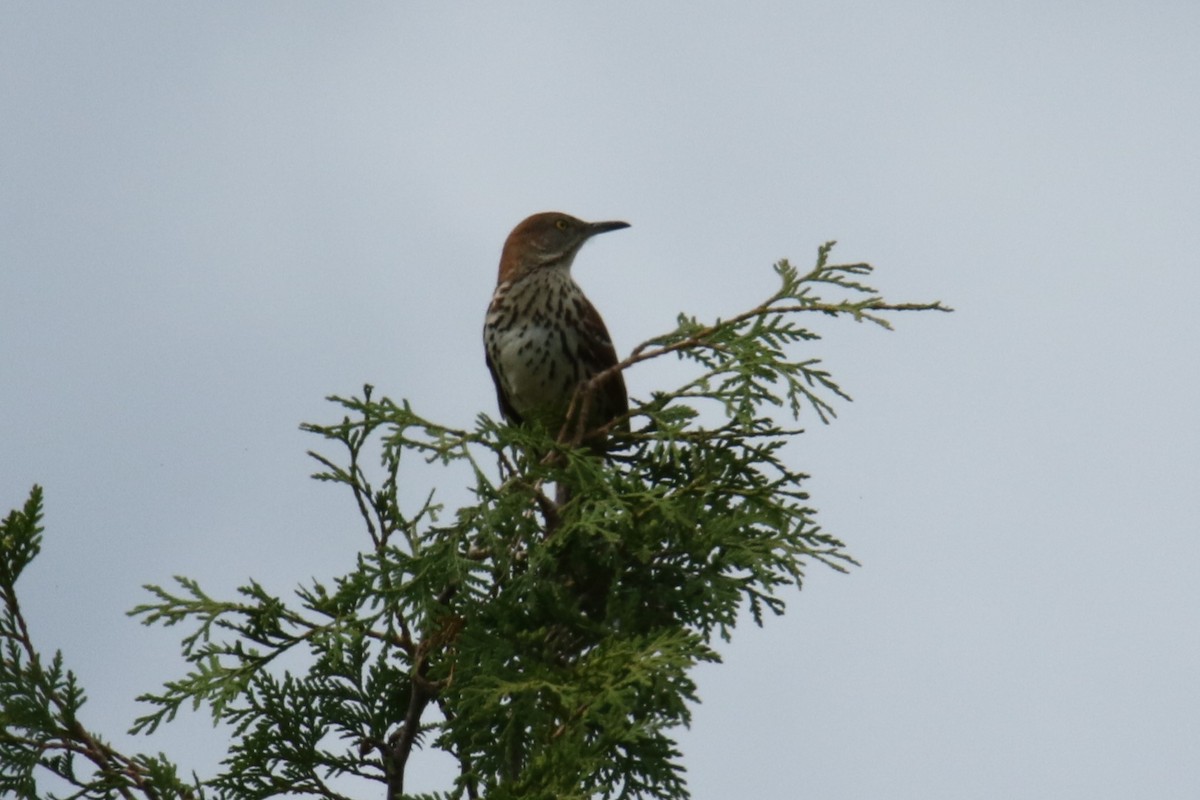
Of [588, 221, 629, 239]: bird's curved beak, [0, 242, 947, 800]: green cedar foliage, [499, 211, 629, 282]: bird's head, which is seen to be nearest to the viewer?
[0, 242, 947, 800]: green cedar foliage

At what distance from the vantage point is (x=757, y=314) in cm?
380

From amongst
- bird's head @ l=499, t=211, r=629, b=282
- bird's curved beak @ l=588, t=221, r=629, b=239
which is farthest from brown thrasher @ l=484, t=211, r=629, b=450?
bird's curved beak @ l=588, t=221, r=629, b=239

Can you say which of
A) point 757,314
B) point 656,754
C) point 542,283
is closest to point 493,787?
point 656,754

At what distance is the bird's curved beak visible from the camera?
20.0 feet

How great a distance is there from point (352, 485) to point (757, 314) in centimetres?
114

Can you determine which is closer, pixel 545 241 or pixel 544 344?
pixel 544 344

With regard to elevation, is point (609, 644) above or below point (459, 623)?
below

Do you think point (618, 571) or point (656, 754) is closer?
point (656, 754)

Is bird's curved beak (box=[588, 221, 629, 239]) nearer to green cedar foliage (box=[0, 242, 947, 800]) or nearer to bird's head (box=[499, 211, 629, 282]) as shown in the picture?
bird's head (box=[499, 211, 629, 282])

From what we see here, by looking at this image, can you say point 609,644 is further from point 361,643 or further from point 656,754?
point 361,643

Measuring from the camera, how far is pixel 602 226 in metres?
6.13

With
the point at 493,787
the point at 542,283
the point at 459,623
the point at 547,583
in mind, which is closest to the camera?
the point at 493,787

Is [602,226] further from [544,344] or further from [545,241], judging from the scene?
[544,344]

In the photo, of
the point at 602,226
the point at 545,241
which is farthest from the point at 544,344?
the point at 602,226
